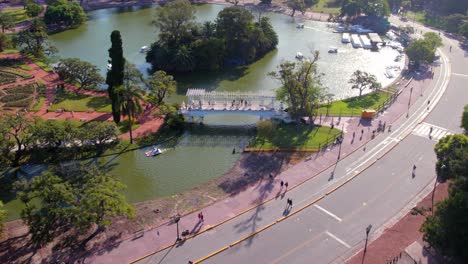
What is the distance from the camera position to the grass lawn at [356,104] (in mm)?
87812

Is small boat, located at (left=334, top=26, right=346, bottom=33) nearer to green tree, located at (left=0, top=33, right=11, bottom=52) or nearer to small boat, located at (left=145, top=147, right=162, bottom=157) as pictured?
small boat, located at (left=145, top=147, right=162, bottom=157)

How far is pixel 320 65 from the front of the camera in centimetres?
11562

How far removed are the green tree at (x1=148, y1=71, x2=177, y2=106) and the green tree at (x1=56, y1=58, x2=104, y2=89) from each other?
15639 mm

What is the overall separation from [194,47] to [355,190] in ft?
200

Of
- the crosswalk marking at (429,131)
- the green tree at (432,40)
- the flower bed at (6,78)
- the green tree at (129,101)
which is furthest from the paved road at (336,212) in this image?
the flower bed at (6,78)

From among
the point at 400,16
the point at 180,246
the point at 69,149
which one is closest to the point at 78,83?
the point at 69,149

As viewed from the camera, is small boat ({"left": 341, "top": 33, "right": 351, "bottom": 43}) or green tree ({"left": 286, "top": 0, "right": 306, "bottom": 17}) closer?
small boat ({"left": 341, "top": 33, "right": 351, "bottom": 43})

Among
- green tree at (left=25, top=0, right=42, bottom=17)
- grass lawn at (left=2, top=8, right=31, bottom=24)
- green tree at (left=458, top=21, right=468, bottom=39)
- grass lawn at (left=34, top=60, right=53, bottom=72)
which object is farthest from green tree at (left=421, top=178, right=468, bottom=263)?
grass lawn at (left=2, top=8, right=31, bottom=24)

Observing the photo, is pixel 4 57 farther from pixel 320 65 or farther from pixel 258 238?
pixel 258 238

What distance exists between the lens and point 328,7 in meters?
172

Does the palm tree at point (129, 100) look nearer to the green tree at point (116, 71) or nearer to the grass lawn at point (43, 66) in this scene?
the green tree at point (116, 71)

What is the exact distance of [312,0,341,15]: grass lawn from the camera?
167 meters

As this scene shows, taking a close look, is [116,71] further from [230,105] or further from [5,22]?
[5,22]

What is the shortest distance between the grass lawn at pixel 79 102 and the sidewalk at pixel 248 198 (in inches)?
1552
